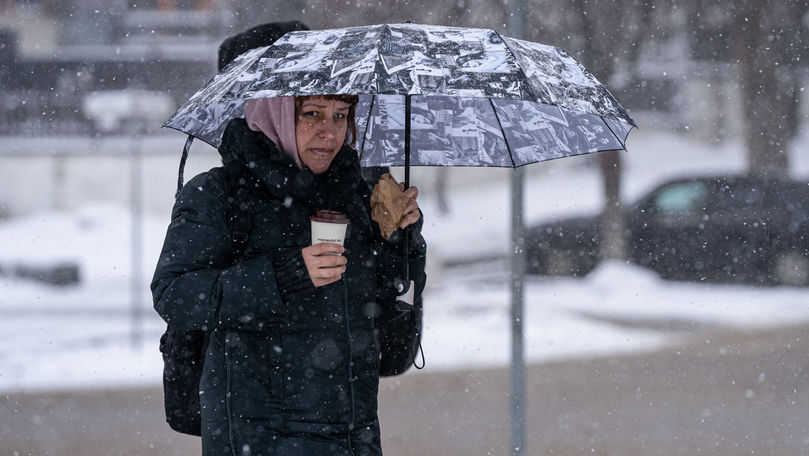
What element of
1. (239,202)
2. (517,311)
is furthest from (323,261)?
(517,311)

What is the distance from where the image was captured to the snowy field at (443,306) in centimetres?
888

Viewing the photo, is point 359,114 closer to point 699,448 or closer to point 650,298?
point 699,448

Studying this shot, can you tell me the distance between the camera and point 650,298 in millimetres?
12250

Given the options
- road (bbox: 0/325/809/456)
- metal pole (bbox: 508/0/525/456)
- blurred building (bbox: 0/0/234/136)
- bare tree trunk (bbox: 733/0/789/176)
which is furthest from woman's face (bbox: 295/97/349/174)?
blurred building (bbox: 0/0/234/136)

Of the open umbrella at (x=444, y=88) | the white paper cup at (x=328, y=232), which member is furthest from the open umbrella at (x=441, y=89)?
the white paper cup at (x=328, y=232)

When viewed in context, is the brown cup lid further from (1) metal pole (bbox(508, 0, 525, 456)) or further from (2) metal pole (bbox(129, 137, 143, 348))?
(2) metal pole (bbox(129, 137, 143, 348))

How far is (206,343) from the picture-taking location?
8.68 feet

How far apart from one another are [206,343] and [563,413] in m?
4.81

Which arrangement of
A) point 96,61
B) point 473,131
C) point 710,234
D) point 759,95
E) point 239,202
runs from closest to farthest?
1. point 239,202
2. point 473,131
3. point 710,234
4. point 759,95
5. point 96,61

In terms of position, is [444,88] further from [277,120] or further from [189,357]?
[189,357]

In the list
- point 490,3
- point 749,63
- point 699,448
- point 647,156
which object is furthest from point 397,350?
point 647,156

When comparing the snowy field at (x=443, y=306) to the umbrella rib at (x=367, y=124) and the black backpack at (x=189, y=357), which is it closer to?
the umbrella rib at (x=367, y=124)

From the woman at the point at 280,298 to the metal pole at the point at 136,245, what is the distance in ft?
22.1

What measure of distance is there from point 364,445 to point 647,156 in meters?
22.2
